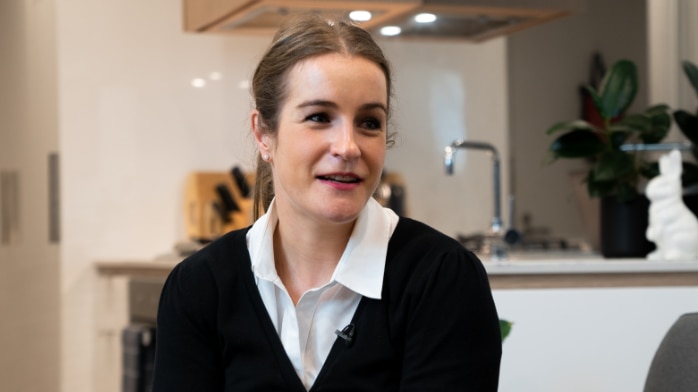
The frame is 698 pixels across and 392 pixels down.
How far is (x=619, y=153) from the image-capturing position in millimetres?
3053

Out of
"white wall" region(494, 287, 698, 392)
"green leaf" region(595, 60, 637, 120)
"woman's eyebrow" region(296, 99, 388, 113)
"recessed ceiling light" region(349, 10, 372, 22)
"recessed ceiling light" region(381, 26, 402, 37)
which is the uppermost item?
"recessed ceiling light" region(349, 10, 372, 22)

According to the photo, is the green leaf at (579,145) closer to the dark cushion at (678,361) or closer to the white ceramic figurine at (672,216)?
the white ceramic figurine at (672,216)

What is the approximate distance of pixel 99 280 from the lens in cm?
393

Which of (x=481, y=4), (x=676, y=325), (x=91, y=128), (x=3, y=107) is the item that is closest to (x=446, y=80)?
(x=481, y=4)

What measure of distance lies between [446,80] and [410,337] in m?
3.64

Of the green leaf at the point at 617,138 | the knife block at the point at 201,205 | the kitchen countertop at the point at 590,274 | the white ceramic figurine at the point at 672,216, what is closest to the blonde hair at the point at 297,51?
the kitchen countertop at the point at 590,274

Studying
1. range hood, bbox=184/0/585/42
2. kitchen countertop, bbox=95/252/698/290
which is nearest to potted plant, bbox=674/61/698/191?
kitchen countertop, bbox=95/252/698/290

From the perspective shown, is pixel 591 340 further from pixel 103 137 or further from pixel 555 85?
pixel 555 85

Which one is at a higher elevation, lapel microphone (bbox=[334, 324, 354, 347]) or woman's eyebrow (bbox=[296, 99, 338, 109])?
woman's eyebrow (bbox=[296, 99, 338, 109])

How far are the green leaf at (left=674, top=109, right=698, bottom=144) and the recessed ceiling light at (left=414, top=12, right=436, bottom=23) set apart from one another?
931mm

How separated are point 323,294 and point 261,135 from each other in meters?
0.24

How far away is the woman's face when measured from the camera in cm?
135

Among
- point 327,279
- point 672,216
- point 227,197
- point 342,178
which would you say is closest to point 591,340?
point 672,216

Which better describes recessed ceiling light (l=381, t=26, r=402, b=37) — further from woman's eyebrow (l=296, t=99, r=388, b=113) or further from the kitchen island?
woman's eyebrow (l=296, t=99, r=388, b=113)
